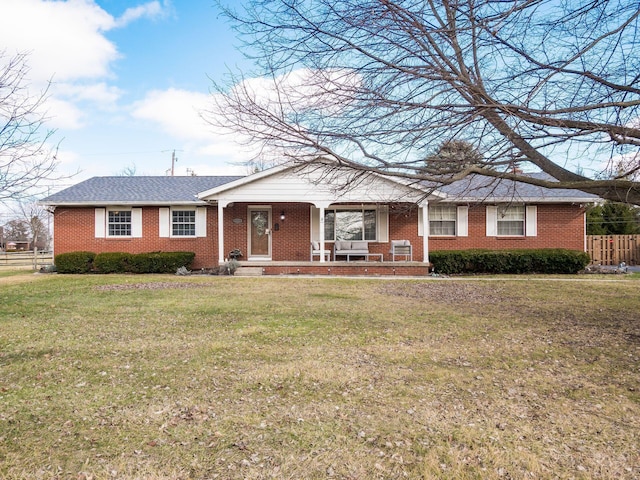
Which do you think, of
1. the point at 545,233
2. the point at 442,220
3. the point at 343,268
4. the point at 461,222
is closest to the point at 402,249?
the point at 442,220

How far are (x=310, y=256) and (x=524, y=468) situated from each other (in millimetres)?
15213

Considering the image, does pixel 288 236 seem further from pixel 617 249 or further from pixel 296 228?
pixel 617 249

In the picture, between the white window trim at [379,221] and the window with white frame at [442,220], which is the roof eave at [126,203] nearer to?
the white window trim at [379,221]

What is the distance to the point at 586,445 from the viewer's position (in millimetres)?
3023

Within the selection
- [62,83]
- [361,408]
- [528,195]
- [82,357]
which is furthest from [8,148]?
[528,195]

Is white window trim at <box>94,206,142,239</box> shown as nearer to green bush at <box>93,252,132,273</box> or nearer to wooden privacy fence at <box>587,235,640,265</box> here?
green bush at <box>93,252,132,273</box>

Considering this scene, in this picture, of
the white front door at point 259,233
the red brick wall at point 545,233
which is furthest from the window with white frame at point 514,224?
the white front door at point 259,233

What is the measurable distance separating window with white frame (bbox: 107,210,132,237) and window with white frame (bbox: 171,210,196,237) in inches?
72.9

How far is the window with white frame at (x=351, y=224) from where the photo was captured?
17.9 m

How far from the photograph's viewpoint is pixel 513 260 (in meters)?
16.6

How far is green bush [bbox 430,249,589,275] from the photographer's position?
16.4 metres

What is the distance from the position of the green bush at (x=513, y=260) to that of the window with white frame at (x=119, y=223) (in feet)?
41.8

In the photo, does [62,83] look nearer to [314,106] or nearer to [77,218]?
[314,106]

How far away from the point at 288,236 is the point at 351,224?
273 cm
